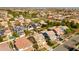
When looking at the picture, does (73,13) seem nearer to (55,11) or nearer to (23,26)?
(55,11)

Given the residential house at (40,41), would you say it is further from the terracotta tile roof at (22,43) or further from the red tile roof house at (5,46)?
the red tile roof house at (5,46)

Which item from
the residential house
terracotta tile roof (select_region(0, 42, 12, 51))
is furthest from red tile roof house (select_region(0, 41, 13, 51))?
the residential house

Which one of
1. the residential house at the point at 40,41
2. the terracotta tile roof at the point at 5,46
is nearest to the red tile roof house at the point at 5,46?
the terracotta tile roof at the point at 5,46

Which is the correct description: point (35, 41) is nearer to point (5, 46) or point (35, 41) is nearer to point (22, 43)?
point (22, 43)

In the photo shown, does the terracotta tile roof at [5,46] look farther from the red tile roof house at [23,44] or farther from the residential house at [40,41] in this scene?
the residential house at [40,41]

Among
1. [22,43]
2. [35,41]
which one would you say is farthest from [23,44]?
[35,41]

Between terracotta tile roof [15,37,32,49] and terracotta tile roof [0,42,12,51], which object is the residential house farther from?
terracotta tile roof [0,42,12,51]
